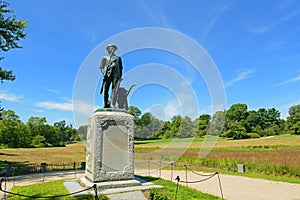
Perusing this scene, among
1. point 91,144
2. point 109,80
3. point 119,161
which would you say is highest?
point 109,80

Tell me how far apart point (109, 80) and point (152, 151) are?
23.2 meters

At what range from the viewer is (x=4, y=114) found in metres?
53.7

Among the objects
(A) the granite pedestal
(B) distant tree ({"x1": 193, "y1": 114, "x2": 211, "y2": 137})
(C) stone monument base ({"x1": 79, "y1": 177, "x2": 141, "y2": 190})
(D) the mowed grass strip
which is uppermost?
(B) distant tree ({"x1": 193, "y1": 114, "x2": 211, "y2": 137})

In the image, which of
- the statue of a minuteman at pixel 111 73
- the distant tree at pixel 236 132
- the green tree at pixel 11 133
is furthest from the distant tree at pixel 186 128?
the statue of a minuteman at pixel 111 73

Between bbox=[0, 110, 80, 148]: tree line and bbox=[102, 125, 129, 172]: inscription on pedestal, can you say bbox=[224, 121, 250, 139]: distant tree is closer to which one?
bbox=[0, 110, 80, 148]: tree line

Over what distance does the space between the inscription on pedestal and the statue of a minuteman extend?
1.20 m

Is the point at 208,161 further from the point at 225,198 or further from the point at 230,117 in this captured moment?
the point at 230,117

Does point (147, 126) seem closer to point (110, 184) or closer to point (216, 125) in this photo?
point (216, 125)

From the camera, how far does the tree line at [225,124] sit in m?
44.3

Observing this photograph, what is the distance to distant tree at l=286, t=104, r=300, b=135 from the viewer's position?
198 feet

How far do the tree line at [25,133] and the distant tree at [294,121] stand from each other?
63.2 m

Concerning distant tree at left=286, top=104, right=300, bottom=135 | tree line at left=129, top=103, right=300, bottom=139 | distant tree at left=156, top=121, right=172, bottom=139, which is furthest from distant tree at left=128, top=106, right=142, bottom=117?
distant tree at left=286, top=104, right=300, bottom=135

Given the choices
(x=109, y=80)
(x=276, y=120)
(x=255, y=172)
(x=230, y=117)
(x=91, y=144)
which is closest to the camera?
(x=91, y=144)

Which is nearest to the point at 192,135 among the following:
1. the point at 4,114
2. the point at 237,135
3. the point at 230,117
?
the point at 237,135
